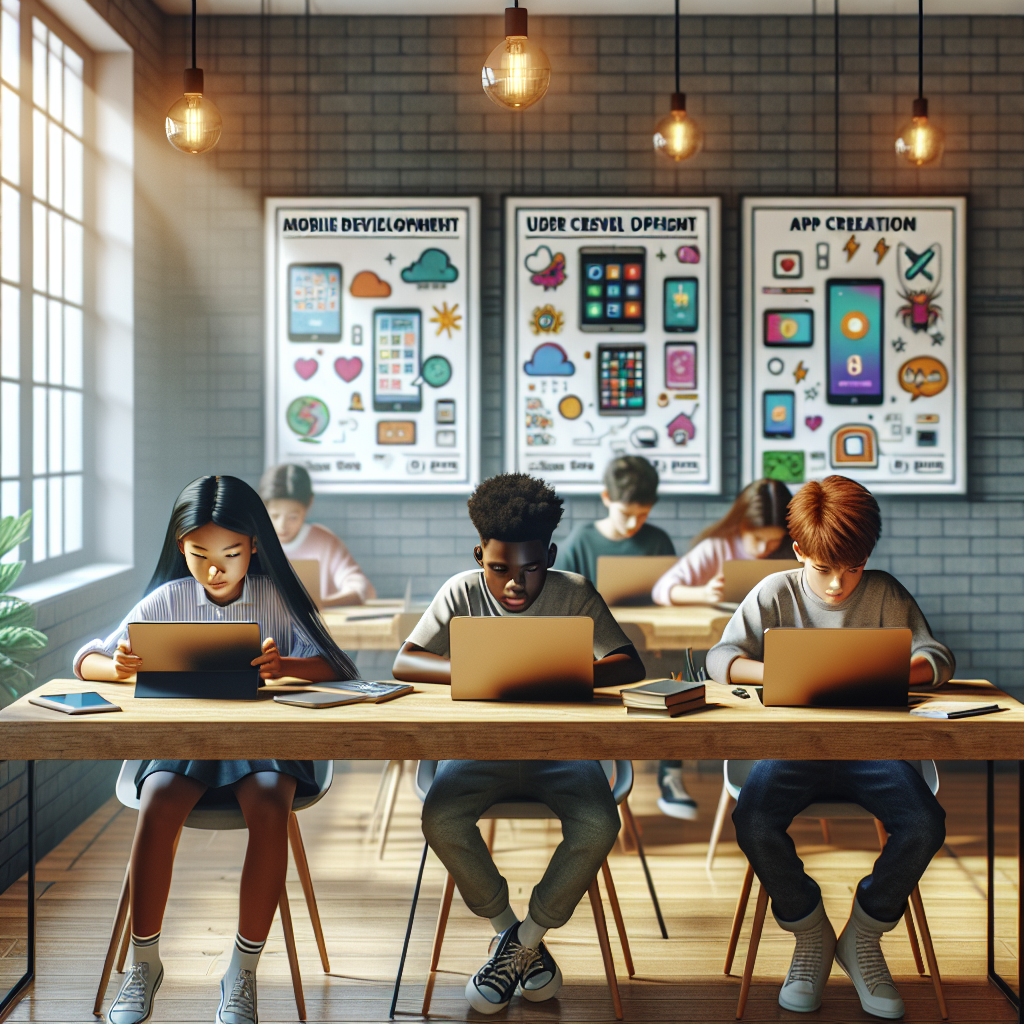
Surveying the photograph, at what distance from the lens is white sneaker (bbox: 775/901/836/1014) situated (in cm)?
228

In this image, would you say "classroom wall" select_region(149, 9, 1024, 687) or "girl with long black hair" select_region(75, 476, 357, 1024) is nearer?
"girl with long black hair" select_region(75, 476, 357, 1024)

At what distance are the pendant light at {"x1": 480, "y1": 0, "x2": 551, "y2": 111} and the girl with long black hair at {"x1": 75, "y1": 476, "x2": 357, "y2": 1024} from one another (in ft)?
3.81

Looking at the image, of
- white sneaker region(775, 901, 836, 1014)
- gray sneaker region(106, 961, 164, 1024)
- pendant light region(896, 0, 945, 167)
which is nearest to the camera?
gray sneaker region(106, 961, 164, 1024)

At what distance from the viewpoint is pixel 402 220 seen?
14.3ft

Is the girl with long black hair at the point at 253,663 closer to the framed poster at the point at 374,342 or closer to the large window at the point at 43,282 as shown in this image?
the large window at the point at 43,282

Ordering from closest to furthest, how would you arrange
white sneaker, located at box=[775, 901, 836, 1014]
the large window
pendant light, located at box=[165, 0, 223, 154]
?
white sneaker, located at box=[775, 901, 836, 1014]
pendant light, located at box=[165, 0, 223, 154]
the large window

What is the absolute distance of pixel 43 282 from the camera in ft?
11.7

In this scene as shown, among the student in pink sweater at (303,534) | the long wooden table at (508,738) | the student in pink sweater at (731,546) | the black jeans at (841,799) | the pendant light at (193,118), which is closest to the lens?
the long wooden table at (508,738)

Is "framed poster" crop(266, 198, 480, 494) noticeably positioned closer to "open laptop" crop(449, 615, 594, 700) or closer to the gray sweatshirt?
the gray sweatshirt

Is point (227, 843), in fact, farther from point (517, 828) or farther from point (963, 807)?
point (963, 807)

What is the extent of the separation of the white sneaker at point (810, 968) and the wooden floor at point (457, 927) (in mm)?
35

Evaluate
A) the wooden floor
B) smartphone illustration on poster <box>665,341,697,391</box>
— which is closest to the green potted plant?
the wooden floor

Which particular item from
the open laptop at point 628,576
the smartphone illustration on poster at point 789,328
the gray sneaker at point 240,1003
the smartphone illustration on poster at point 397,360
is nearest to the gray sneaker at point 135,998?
the gray sneaker at point 240,1003

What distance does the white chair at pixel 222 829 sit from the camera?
2205 millimetres
